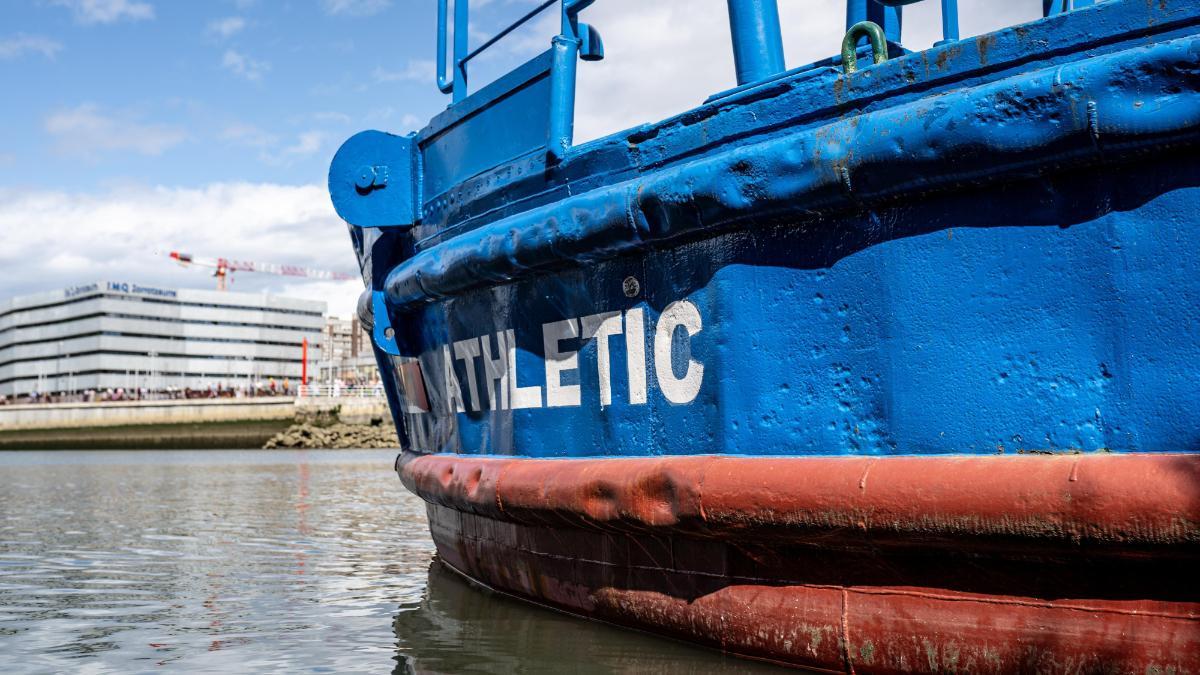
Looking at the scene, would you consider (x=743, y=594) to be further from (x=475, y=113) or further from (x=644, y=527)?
(x=475, y=113)

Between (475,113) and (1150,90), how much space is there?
320 centimetres

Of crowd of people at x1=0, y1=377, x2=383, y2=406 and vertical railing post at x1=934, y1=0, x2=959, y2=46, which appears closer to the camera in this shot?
vertical railing post at x1=934, y1=0, x2=959, y2=46

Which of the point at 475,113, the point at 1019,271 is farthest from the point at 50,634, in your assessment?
the point at 1019,271

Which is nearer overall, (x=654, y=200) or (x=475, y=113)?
(x=654, y=200)

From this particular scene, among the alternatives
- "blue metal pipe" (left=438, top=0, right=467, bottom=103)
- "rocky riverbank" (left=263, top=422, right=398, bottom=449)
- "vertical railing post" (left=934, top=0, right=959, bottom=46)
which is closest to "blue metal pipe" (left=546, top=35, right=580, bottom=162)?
"blue metal pipe" (left=438, top=0, right=467, bottom=103)

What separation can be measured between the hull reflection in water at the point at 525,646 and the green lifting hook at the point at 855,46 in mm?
2043

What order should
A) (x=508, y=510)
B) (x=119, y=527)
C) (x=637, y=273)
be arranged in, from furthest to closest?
1. (x=119, y=527)
2. (x=508, y=510)
3. (x=637, y=273)

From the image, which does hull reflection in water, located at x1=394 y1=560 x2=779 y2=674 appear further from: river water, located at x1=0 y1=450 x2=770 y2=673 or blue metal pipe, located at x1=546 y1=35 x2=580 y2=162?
blue metal pipe, located at x1=546 y1=35 x2=580 y2=162

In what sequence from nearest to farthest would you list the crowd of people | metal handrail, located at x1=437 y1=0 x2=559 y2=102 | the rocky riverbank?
metal handrail, located at x1=437 y1=0 x2=559 y2=102 → the rocky riverbank → the crowd of people

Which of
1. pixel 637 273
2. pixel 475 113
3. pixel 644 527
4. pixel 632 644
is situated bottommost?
pixel 632 644

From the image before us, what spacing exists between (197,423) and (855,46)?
2129 inches

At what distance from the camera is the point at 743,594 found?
12.6 ft

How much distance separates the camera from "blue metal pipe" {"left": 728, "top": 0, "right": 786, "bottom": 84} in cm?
459

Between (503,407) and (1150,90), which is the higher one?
(1150,90)
